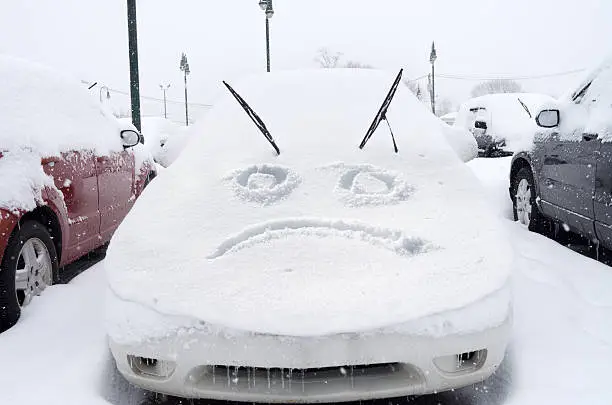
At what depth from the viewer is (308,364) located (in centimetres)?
216

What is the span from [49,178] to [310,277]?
2.21 m

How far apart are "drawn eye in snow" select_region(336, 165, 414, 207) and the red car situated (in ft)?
6.15

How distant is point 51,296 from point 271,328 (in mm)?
2096

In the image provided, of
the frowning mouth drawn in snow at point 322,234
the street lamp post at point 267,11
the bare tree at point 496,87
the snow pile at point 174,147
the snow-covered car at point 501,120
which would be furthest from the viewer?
the bare tree at point 496,87

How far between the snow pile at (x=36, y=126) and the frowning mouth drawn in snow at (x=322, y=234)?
1.48 meters

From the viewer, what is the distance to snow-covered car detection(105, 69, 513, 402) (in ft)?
7.22

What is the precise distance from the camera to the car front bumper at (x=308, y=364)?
7.10ft

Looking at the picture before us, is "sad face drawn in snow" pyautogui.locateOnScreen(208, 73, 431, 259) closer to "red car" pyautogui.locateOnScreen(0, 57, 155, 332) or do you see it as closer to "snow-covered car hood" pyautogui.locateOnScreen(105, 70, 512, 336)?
"snow-covered car hood" pyautogui.locateOnScreen(105, 70, 512, 336)

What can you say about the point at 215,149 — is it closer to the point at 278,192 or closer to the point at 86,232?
the point at 278,192

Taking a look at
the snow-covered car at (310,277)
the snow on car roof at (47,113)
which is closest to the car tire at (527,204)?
the snow-covered car at (310,277)

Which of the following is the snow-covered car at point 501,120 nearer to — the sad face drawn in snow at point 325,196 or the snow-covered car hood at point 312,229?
the snow-covered car hood at point 312,229

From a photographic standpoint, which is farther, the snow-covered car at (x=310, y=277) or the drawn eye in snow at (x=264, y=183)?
the drawn eye in snow at (x=264, y=183)

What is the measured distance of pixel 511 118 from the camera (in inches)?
580

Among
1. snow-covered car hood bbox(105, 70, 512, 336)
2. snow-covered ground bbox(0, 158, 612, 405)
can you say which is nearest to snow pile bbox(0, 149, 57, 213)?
snow-covered ground bbox(0, 158, 612, 405)
